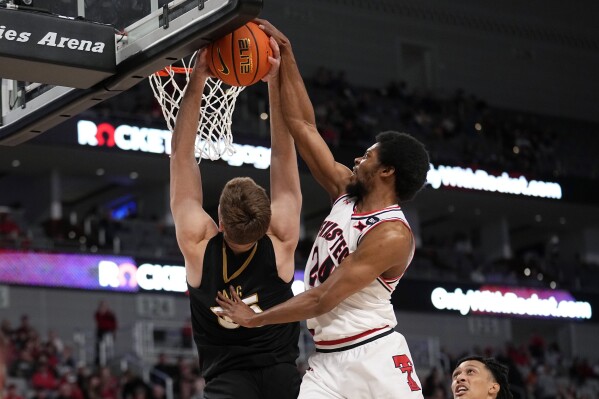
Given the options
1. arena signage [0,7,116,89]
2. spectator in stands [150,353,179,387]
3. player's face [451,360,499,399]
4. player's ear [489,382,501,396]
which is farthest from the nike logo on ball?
spectator in stands [150,353,179,387]

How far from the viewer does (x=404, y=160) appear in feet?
15.2

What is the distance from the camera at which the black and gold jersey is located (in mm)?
4586

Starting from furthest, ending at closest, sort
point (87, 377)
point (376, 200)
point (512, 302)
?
1. point (512, 302)
2. point (87, 377)
3. point (376, 200)

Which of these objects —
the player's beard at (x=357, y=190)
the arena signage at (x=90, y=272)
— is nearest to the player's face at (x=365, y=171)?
the player's beard at (x=357, y=190)

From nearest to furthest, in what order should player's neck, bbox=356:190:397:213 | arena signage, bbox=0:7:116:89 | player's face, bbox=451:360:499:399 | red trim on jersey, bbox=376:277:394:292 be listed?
1. red trim on jersey, bbox=376:277:394:292
2. player's neck, bbox=356:190:397:213
3. arena signage, bbox=0:7:116:89
4. player's face, bbox=451:360:499:399

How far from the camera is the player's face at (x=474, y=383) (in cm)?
562

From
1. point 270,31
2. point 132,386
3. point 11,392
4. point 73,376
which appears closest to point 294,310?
point 270,31

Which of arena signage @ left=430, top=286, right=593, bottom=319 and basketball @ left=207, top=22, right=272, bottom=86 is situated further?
arena signage @ left=430, top=286, right=593, bottom=319

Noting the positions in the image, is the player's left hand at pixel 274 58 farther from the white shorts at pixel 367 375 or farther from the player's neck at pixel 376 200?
the white shorts at pixel 367 375

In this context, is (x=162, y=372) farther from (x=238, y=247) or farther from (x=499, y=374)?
(x=238, y=247)

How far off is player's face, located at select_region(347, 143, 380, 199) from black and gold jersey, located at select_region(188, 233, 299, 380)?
452mm

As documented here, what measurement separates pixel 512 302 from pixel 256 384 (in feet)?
67.0

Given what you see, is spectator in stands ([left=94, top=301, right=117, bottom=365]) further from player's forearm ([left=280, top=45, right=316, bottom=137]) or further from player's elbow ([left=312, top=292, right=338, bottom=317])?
player's elbow ([left=312, top=292, right=338, bottom=317])

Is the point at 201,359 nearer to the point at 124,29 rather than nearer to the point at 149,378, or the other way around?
the point at 124,29
